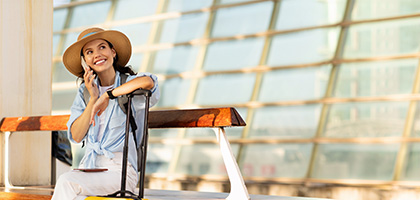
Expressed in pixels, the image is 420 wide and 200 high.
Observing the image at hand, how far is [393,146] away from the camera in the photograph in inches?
330

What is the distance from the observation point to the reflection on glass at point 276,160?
29.6 feet

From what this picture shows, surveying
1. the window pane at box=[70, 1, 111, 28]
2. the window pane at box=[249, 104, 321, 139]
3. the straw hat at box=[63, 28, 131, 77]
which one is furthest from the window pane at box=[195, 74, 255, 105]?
the straw hat at box=[63, 28, 131, 77]

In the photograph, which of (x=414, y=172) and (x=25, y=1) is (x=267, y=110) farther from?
(x=25, y=1)

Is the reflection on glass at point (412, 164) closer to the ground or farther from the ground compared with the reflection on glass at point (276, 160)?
closer to the ground

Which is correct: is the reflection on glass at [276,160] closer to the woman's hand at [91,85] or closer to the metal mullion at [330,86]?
the metal mullion at [330,86]

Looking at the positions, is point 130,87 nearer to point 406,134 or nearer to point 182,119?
point 182,119

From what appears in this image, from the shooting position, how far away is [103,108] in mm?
2787

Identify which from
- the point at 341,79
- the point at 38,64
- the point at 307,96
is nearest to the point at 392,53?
the point at 341,79

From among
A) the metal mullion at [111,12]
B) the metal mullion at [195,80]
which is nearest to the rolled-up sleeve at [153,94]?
the metal mullion at [195,80]

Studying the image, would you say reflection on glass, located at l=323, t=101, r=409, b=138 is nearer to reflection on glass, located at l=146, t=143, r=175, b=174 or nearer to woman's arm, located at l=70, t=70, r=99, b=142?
reflection on glass, located at l=146, t=143, r=175, b=174

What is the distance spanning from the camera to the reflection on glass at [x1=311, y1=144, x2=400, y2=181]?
8.41 m

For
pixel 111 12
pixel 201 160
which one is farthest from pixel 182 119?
pixel 111 12

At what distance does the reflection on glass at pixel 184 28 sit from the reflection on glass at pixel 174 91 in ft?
2.39

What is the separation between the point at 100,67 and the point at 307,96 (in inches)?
260
